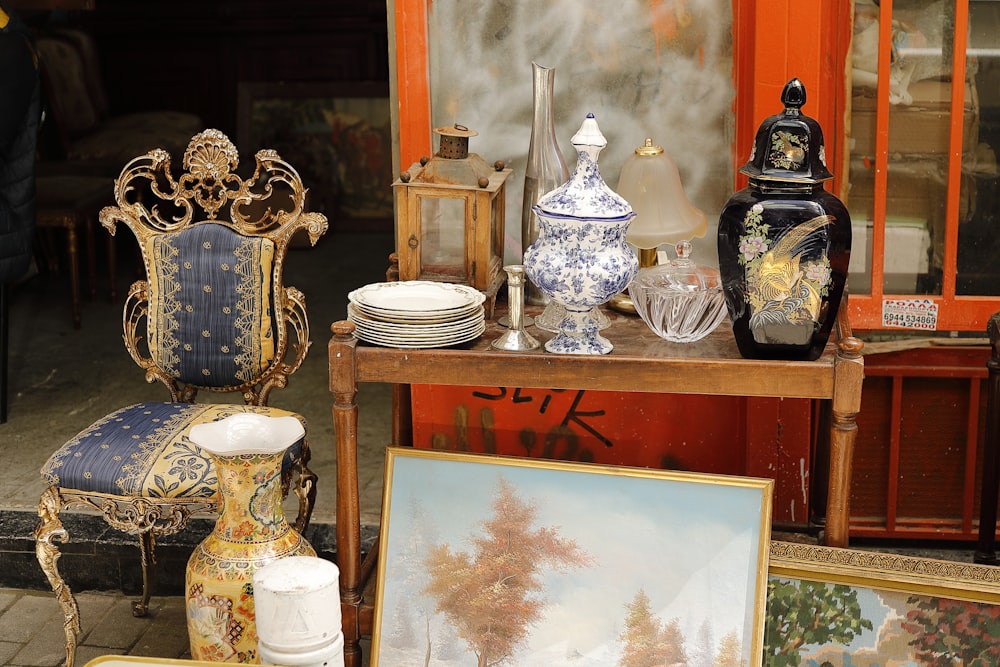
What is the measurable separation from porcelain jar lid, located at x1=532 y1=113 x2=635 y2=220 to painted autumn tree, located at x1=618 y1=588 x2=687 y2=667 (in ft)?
2.78

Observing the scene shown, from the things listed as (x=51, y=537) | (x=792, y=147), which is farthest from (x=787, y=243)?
(x=51, y=537)

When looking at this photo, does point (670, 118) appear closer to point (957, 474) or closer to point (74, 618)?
point (957, 474)

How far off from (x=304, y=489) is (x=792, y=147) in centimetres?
146

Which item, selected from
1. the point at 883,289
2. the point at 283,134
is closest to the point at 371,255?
the point at 283,134

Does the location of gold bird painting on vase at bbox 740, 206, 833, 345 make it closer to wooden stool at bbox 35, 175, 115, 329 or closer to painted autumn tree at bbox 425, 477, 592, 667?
painted autumn tree at bbox 425, 477, 592, 667

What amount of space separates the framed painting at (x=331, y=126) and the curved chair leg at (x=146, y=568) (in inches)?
167

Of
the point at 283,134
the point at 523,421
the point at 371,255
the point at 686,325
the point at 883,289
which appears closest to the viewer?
the point at 686,325

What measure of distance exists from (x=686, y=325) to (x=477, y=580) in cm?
76

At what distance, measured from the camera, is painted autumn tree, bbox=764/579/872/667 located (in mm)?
2510

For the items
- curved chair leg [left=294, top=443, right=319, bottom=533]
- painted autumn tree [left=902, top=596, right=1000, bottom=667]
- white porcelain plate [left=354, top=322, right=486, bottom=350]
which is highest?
white porcelain plate [left=354, top=322, right=486, bottom=350]

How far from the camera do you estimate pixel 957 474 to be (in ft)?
10.4

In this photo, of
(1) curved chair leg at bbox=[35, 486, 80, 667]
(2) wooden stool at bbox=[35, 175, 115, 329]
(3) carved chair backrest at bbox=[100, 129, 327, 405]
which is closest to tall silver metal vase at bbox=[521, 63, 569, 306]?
(3) carved chair backrest at bbox=[100, 129, 327, 405]

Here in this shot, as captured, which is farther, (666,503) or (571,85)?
(571,85)

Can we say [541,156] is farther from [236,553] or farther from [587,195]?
[236,553]
